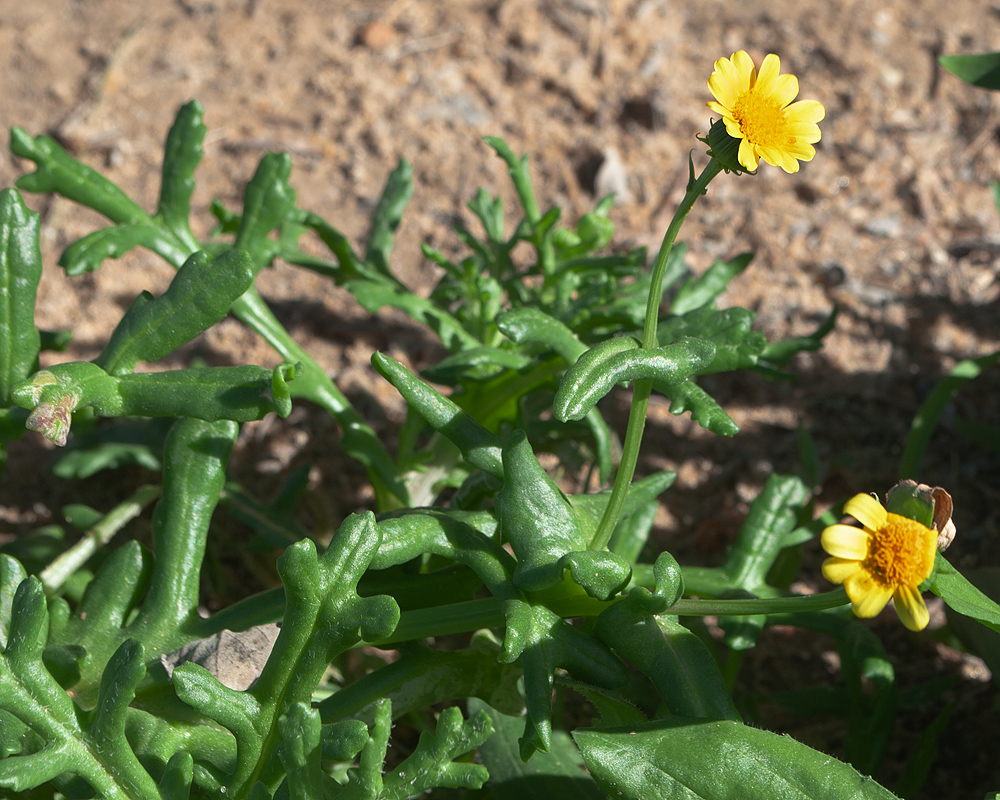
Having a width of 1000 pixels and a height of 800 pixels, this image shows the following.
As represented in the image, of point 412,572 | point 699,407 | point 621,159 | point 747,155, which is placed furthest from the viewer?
point 621,159

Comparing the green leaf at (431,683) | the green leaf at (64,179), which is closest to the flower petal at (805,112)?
the green leaf at (431,683)

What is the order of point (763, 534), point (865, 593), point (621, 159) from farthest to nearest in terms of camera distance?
1. point (621, 159)
2. point (763, 534)
3. point (865, 593)

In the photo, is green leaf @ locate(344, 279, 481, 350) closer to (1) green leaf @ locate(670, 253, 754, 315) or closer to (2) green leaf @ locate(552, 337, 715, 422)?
(1) green leaf @ locate(670, 253, 754, 315)

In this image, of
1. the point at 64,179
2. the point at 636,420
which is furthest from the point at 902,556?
the point at 64,179

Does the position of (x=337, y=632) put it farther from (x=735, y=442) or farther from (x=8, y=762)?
(x=735, y=442)

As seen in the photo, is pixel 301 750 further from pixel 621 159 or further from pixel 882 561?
pixel 621 159
